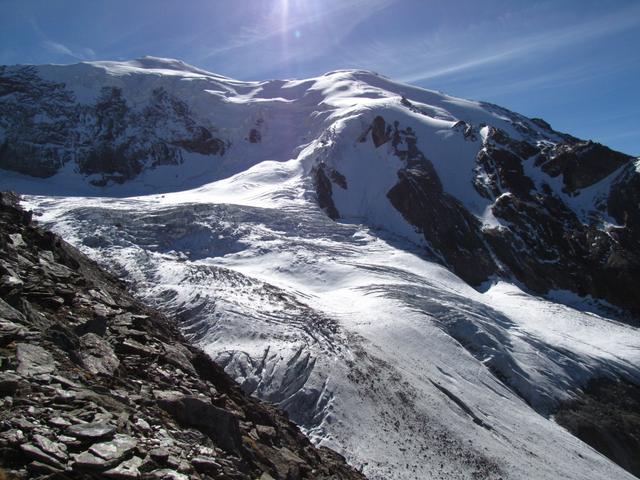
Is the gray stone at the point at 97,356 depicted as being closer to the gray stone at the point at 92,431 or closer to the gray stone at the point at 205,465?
the gray stone at the point at 92,431

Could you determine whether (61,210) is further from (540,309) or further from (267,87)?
(267,87)

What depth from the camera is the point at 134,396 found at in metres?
9.95

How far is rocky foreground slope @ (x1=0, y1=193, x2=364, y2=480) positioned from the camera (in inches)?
285

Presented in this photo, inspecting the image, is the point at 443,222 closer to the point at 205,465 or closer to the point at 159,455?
the point at 205,465

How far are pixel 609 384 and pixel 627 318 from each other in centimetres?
2302

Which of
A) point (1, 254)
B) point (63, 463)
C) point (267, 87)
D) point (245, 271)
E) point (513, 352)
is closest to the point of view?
point (63, 463)

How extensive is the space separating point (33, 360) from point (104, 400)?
144 centimetres

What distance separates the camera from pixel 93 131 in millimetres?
92188

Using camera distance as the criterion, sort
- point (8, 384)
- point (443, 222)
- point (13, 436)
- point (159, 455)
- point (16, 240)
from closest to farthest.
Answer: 1. point (13, 436)
2. point (8, 384)
3. point (159, 455)
4. point (16, 240)
5. point (443, 222)

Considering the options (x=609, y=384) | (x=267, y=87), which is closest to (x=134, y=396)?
(x=609, y=384)

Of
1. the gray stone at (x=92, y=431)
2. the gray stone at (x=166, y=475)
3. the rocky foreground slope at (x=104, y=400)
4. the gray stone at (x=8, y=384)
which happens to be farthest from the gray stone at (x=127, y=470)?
the gray stone at (x=8, y=384)

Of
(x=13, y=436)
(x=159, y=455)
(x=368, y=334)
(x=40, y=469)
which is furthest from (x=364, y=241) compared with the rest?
(x=40, y=469)

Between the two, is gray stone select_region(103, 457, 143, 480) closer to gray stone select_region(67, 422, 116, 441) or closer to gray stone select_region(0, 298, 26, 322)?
gray stone select_region(67, 422, 116, 441)

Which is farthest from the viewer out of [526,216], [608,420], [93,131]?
[93,131]
